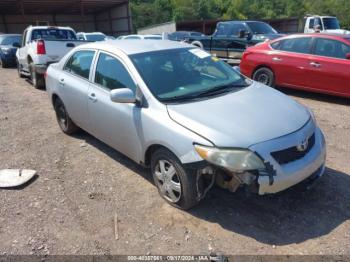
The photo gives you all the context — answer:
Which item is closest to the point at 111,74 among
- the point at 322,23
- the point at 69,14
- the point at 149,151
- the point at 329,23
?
the point at 149,151

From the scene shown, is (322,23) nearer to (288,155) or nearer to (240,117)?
(240,117)

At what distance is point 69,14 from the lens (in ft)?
130

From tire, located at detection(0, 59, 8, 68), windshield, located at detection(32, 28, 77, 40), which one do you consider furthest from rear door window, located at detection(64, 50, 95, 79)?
tire, located at detection(0, 59, 8, 68)

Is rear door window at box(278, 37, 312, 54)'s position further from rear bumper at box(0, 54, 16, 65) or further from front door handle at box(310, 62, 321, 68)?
rear bumper at box(0, 54, 16, 65)

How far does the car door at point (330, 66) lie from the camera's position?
6.99 m

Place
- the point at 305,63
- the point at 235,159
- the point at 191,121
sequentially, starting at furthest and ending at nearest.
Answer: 1. the point at 305,63
2. the point at 191,121
3. the point at 235,159

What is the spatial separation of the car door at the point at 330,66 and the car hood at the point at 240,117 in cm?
381

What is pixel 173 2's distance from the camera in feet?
234

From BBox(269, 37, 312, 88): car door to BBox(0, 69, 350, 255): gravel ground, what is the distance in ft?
10.00

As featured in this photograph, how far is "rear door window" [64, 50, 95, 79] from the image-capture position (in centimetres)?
473

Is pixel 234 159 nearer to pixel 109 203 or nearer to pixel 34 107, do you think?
pixel 109 203

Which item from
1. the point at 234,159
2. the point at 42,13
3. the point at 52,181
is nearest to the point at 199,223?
the point at 234,159

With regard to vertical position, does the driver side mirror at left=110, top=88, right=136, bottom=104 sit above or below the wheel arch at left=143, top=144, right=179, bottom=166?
above

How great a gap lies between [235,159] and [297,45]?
594 centimetres
